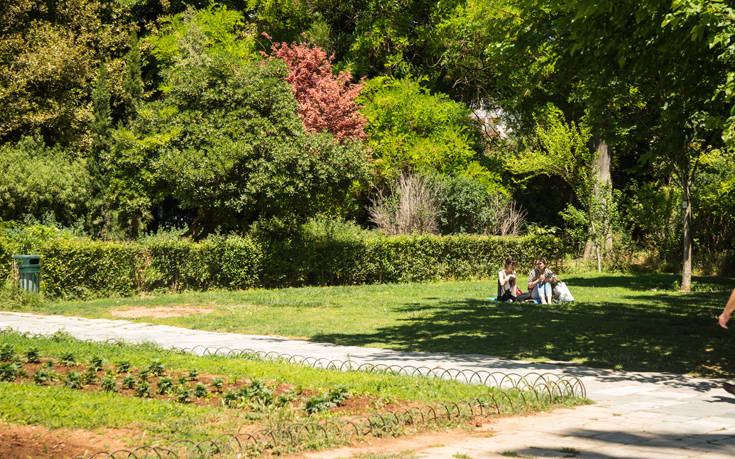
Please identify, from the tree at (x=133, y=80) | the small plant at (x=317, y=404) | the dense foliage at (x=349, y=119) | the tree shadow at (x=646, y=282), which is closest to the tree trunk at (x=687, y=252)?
the dense foliage at (x=349, y=119)

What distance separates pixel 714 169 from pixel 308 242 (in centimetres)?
1701

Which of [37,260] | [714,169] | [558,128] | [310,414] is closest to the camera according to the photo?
[310,414]

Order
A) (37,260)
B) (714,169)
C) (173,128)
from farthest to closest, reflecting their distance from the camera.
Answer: (714,169) < (173,128) < (37,260)

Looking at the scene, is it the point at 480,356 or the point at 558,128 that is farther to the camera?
the point at 558,128

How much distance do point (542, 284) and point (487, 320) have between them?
391cm

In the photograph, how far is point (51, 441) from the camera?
496 centimetres

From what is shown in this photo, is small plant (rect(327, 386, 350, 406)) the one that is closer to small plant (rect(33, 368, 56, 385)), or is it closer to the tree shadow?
small plant (rect(33, 368, 56, 385))

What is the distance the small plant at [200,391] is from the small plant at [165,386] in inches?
11.8

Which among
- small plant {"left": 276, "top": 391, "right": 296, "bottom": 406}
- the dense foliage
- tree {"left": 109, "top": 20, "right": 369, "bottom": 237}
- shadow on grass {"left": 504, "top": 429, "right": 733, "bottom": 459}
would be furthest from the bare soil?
tree {"left": 109, "top": 20, "right": 369, "bottom": 237}

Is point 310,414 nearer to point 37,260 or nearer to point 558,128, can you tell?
point 37,260

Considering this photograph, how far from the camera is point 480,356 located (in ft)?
31.9

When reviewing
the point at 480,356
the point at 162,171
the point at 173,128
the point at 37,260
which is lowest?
the point at 480,356

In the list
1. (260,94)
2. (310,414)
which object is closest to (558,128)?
(260,94)

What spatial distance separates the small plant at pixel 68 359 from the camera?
26.5 feet
